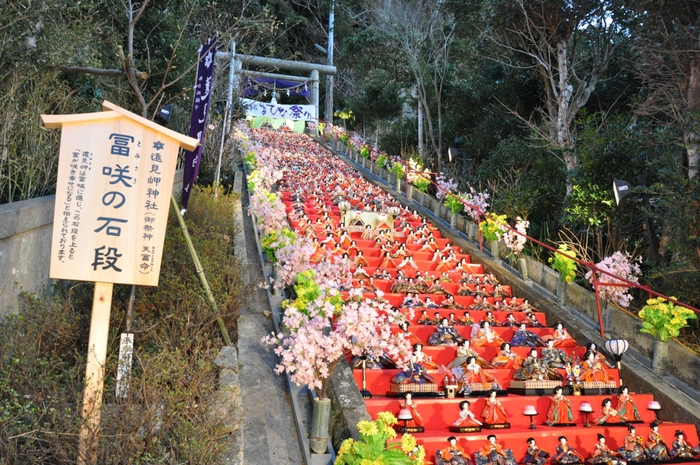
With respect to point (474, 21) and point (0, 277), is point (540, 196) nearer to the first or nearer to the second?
point (474, 21)

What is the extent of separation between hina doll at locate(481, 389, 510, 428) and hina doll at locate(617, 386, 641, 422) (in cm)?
132

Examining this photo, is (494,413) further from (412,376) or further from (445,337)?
(445,337)

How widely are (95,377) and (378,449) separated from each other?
2.16m

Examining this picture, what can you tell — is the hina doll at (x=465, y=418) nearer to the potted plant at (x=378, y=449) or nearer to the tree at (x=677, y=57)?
the potted plant at (x=378, y=449)

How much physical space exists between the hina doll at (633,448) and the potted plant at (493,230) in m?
5.96

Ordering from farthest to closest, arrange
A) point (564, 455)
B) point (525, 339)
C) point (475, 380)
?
point (525, 339), point (475, 380), point (564, 455)

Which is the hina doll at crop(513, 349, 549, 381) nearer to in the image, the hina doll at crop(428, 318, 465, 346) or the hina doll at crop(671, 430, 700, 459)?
the hina doll at crop(428, 318, 465, 346)

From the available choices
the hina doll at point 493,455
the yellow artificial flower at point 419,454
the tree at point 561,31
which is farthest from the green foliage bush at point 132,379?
the tree at point 561,31

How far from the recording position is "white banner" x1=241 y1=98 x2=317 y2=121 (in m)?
31.7

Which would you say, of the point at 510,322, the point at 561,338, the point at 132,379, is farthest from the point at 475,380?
the point at 132,379

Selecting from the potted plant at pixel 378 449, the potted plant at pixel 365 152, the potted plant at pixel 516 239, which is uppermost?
the potted plant at pixel 365 152

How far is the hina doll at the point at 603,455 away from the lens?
20.1 feet

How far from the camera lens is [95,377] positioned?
14.7 ft

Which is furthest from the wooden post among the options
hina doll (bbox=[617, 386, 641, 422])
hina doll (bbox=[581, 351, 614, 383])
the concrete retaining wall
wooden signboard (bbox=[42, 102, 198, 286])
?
hina doll (bbox=[581, 351, 614, 383])
